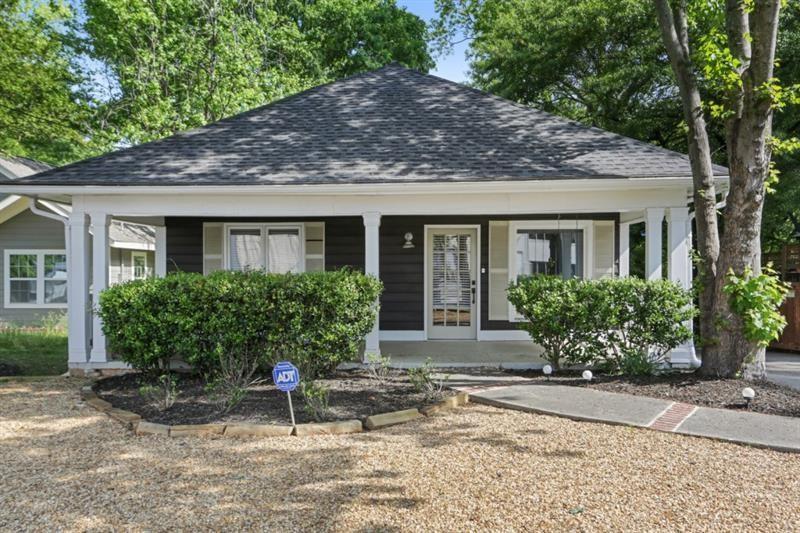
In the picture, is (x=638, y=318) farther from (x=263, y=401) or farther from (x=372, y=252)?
(x=263, y=401)

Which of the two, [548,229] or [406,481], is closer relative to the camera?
[406,481]

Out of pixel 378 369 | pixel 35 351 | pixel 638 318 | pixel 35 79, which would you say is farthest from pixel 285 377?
pixel 35 79

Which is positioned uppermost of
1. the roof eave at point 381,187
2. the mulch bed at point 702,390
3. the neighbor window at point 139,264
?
the roof eave at point 381,187

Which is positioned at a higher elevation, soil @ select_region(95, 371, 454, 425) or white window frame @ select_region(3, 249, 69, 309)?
white window frame @ select_region(3, 249, 69, 309)

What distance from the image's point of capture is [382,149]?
26.1 ft

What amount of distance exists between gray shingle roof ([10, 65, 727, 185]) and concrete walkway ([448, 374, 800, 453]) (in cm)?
278

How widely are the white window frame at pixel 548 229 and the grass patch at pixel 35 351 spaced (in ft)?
24.1

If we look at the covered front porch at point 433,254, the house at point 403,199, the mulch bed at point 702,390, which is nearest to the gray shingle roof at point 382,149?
the house at point 403,199

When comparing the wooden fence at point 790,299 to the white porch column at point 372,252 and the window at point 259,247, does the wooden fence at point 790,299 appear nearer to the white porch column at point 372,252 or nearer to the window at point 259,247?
the white porch column at point 372,252

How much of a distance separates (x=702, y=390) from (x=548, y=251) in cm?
418

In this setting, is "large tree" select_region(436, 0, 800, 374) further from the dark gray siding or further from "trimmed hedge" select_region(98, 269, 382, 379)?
the dark gray siding

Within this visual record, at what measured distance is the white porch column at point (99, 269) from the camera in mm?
7070

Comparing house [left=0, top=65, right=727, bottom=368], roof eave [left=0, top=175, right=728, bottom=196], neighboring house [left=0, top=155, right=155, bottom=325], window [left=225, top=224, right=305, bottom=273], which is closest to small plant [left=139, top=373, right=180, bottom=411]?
house [left=0, top=65, right=727, bottom=368]

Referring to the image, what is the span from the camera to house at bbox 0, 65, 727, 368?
698cm
